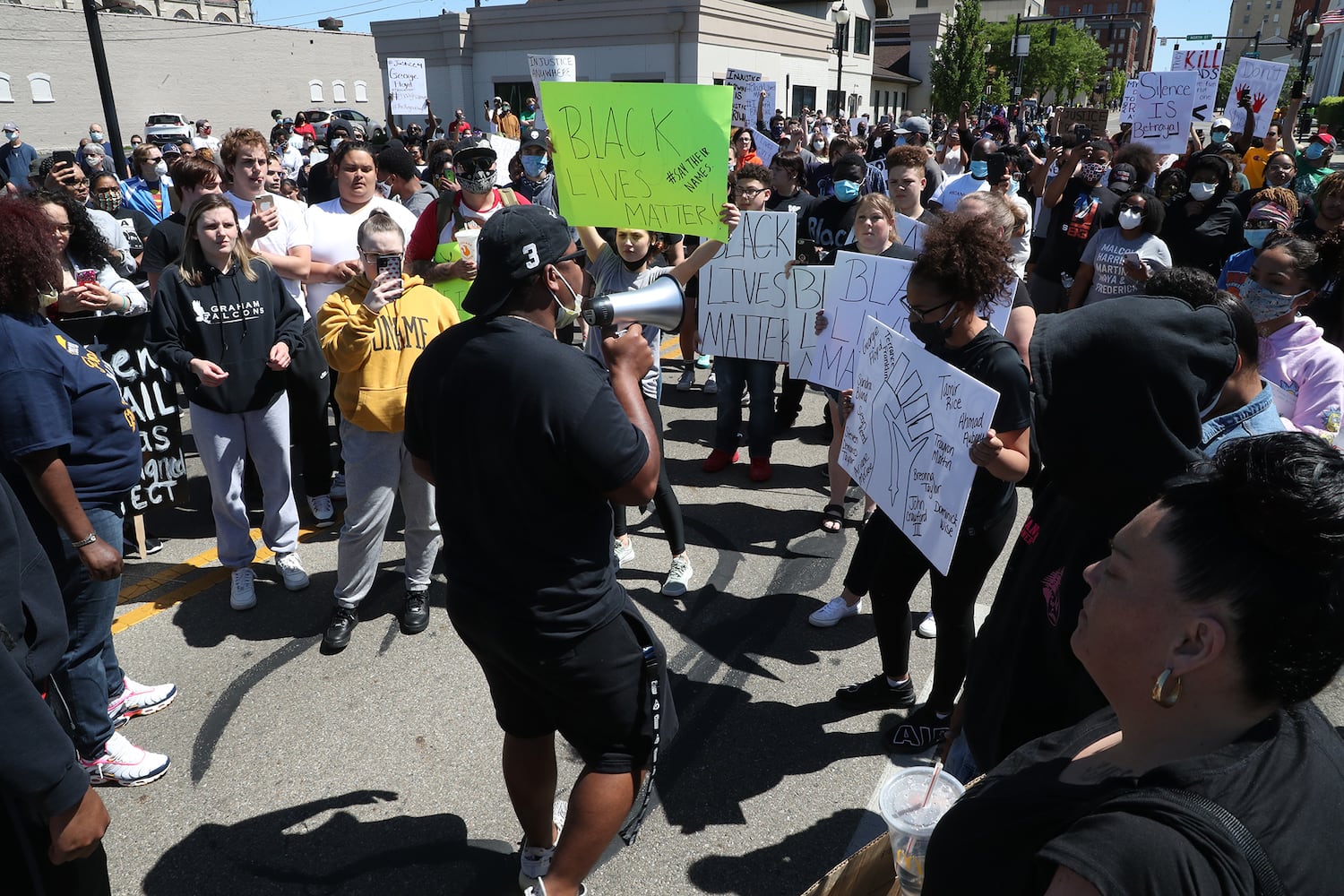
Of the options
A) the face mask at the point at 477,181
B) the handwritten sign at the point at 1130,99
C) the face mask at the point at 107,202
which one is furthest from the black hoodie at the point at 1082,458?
the handwritten sign at the point at 1130,99

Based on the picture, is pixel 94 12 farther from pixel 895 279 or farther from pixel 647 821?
pixel 647 821

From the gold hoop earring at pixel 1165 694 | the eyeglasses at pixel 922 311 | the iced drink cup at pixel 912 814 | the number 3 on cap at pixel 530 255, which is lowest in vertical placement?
the iced drink cup at pixel 912 814

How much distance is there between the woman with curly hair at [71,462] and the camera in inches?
101

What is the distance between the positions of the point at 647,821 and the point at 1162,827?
222cm

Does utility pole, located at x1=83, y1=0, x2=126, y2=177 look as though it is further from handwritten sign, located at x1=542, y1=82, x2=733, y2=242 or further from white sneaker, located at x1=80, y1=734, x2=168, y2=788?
white sneaker, located at x1=80, y1=734, x2=168, y2=788

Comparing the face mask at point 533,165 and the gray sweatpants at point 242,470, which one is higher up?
the face mask at point 533,165

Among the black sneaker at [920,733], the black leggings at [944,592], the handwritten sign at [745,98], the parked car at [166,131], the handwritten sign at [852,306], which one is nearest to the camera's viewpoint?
the black leggings at [944,592]

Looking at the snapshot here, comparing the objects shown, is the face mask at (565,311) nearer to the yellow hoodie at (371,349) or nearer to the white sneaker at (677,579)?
the yellow hoodie at (371,349)

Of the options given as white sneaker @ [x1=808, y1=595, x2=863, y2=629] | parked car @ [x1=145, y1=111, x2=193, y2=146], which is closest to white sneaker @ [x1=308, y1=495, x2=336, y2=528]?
white sneaker @ [x1=808, y1=595, x2=863, y2=629]

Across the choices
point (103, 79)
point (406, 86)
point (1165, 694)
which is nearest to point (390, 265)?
point (1165, 694)

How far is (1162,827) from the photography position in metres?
0.98

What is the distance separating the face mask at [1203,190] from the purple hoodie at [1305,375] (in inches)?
158

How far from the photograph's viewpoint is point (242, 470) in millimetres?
4301

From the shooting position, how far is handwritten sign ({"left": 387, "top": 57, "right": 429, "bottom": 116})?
44.7 ft
